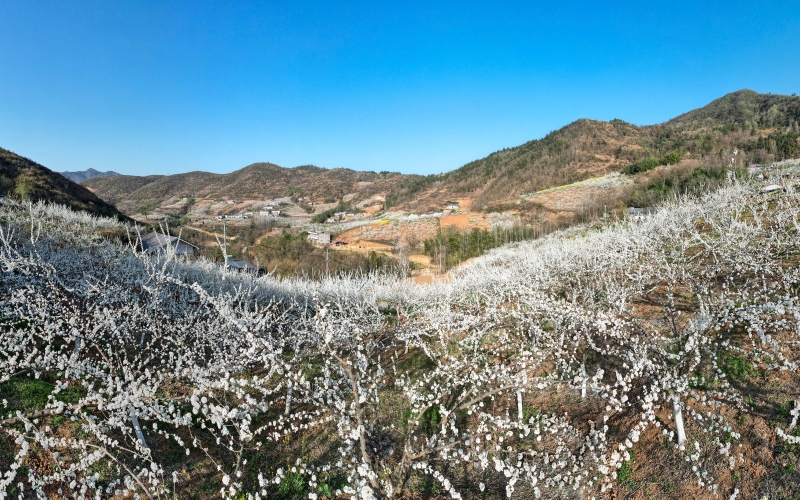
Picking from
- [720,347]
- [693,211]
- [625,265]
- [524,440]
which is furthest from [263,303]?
[693,211]

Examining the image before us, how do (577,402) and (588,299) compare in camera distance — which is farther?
(588,299)

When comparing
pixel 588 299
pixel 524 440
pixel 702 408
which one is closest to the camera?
pixel 702 408

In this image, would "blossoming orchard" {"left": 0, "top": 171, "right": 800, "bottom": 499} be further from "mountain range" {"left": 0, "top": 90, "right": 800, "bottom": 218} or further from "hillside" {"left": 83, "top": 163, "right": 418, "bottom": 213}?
"hillside" {"left": 83, "top": 163, "right": 418, "bottom": 213}

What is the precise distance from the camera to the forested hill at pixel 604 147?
61.8 meters

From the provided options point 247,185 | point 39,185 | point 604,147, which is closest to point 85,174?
point 247,185

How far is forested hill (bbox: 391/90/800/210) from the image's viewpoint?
61.8 m

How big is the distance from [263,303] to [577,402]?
41.7 feet

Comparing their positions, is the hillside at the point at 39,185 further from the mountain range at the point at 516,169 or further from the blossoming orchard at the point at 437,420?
the blossoming orchard at the point at 437,420

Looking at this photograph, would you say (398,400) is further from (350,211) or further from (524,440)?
(350,211)

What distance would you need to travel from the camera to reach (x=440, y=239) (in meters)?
46.2

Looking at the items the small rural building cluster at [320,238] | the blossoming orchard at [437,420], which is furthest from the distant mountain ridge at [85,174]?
the blossoming orchard at [437,420]

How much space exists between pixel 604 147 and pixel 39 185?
103 m

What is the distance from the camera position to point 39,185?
4541cm

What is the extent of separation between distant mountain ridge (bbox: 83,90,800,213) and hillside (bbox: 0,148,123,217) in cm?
4384
